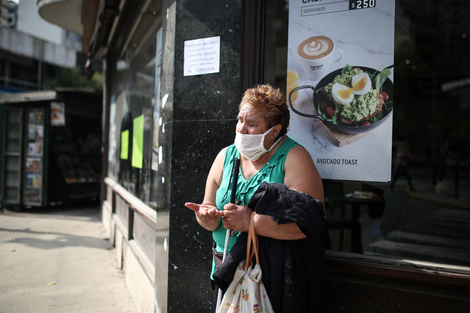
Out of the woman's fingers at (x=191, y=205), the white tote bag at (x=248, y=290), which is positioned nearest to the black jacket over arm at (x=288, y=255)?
A: the white tote bag at (x=248, y=290)

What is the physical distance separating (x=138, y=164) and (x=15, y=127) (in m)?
5.89

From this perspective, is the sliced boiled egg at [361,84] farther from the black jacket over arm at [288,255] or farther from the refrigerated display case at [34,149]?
the refrigerated display case at [34,149]

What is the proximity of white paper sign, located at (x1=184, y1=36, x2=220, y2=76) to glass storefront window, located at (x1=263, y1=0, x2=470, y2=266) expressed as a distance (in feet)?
1.20

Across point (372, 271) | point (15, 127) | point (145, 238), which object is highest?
point (15, 127)

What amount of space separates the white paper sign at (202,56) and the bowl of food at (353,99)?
0.68 meters

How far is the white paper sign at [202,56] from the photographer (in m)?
2.63

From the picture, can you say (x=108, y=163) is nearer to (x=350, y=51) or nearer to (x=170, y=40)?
(x=170, y=40)

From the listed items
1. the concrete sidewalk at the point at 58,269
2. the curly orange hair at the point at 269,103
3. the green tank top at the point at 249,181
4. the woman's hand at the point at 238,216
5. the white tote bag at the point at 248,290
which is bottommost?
the concrete sidewalk at the point at 58,269

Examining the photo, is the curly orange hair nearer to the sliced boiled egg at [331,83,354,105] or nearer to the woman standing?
the woman standing

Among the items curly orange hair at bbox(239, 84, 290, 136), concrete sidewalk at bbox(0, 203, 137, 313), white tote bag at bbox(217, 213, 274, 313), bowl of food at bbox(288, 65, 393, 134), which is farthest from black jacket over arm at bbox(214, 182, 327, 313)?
concrete sidewalk at bbox(0, 203, 137, 313)

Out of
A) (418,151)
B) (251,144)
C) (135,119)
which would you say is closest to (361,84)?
(251,144)

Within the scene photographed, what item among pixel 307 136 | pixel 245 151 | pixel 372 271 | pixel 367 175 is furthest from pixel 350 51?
pixel 372 271

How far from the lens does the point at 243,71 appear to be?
102 inches

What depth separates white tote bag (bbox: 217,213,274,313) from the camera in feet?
5.43
